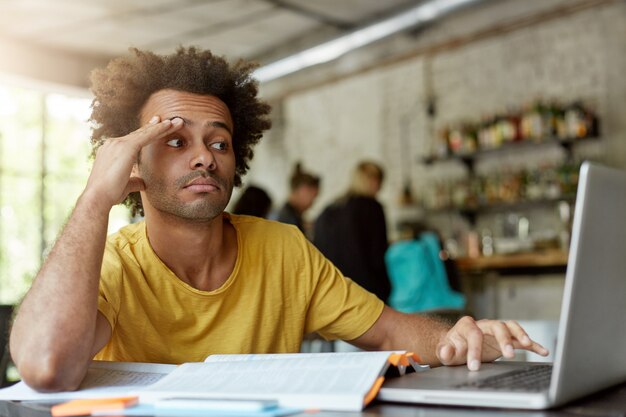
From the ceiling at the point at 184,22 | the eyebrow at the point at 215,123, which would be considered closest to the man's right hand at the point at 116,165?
the eyebrow at the point at 215,123

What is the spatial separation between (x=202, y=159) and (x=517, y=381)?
837 millimetres

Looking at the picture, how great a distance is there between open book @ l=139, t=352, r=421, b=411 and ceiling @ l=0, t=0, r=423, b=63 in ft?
20.0

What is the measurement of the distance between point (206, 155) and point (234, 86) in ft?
1.27

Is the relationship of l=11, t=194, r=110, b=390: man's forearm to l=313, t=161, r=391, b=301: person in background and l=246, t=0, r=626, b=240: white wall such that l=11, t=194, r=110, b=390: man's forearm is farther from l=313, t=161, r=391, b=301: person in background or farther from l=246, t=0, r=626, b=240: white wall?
l=246, t=0, r=626, b=240: white wall

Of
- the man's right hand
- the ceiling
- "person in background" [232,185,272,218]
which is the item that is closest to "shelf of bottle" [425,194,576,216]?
the ceiling

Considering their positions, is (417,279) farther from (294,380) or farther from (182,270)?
(294,380)

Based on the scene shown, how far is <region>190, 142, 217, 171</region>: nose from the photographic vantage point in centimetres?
158

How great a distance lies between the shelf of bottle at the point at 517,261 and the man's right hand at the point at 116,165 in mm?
4534

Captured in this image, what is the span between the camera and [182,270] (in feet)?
5.35

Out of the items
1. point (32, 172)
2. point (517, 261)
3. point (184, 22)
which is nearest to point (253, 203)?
point (517, 261)

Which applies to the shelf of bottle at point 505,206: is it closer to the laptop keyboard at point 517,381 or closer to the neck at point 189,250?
the neck at point 189,250

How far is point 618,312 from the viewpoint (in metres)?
1.05

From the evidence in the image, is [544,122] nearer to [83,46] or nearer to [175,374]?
[83,46]

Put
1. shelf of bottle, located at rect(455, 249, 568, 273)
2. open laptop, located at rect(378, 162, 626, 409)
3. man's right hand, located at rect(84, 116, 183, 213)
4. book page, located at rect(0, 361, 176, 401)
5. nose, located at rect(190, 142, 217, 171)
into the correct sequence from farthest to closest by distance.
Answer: shelf of bottle, located at rect(455, 249, 568, 273) → nose, located at rect(190, 142, 217, 171) → man's right hand, located at rect(84, 116, 183, 213) → book page, located at rect(0, 361, 176, 401) → open laptop, located at rect(378, 162, 626, 409)
